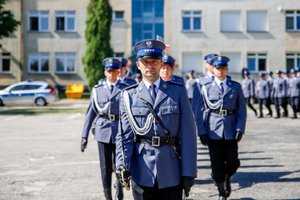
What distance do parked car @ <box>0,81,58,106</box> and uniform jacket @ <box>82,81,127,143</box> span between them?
2755 centimetres

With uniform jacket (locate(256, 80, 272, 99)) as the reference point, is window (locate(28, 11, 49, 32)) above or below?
above

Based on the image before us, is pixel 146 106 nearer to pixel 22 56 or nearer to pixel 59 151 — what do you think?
pixel 59 151

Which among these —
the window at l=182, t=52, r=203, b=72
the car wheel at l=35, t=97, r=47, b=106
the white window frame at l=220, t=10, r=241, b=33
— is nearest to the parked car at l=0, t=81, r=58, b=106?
the car wheel at l=35, t=97, r=47, b=106

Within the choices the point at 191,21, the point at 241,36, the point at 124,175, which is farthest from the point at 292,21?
the point at 124,175

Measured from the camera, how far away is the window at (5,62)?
44.8m

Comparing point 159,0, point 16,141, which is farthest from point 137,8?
point 16,141

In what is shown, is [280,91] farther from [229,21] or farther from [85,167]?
[229,21]

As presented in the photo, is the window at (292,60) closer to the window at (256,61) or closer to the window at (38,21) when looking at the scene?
the window at (256,61)

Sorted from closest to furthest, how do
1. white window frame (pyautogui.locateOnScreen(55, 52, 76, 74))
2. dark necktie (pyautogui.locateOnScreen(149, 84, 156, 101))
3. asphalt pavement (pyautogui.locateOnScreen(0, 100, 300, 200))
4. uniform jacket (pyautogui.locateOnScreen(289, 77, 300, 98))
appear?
1. dark necktie (pyautogui.locateOnScreen(149, 84, 156, 101))
2. asphalt pavement (pyautogui.locateOnScreen(0, 100, 300, 200))
3. uniform jacket (pyautogui.locateOnScreen(289, 77, 300, 98))
4. white window frame (pyautogui.locateOnScreen(55, 52, 76, 74))

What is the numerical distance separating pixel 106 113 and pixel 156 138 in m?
2.93

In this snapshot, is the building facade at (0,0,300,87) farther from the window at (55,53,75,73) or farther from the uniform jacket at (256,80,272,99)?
the uniform jacket at (256,80,272,99)

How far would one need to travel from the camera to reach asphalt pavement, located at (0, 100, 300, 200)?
8.20m

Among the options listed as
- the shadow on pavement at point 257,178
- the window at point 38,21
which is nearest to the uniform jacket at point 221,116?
the shadow on pavement at point 257,178

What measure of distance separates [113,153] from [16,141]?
8.82m
